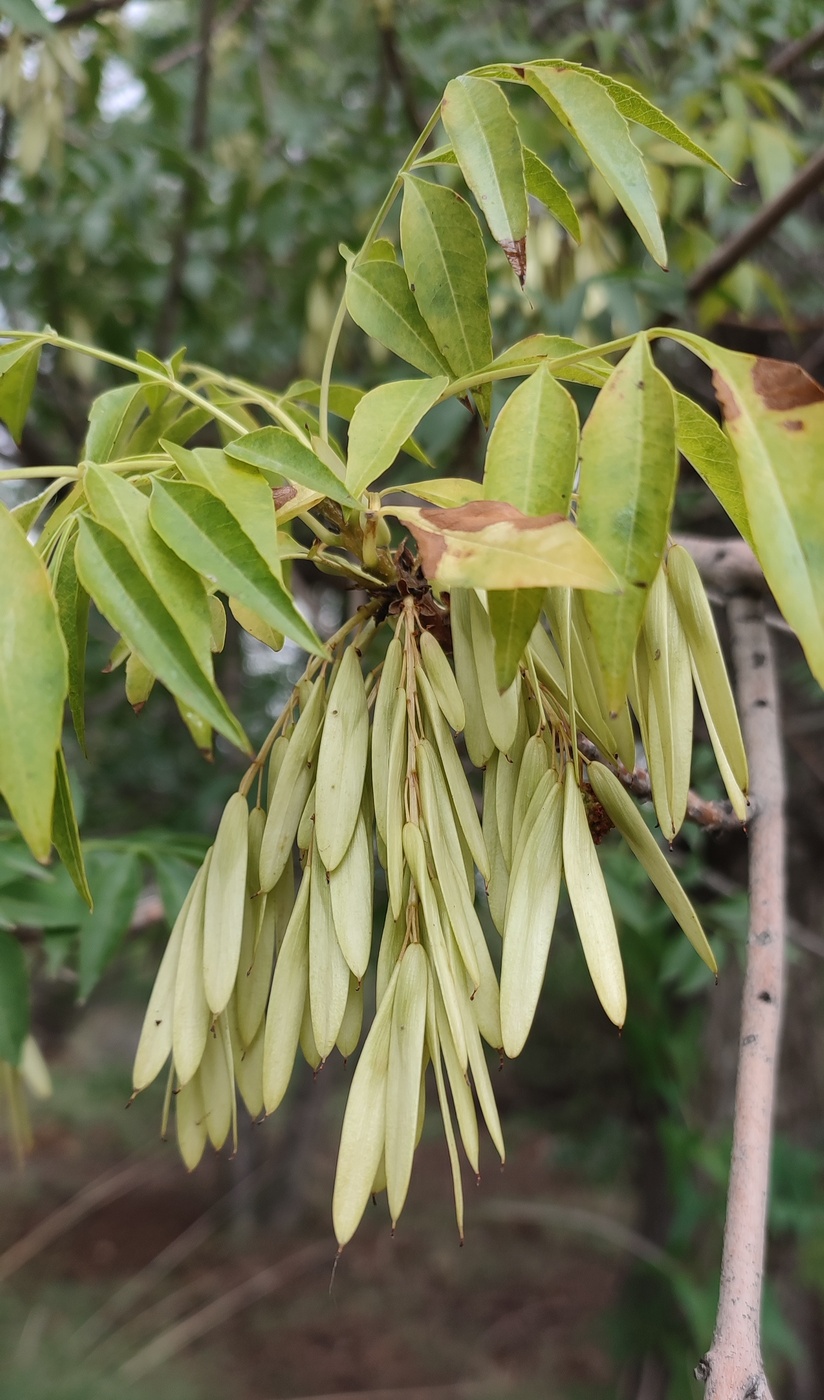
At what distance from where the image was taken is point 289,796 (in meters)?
0.57

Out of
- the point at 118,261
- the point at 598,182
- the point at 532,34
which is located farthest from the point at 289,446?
the point at 532,34

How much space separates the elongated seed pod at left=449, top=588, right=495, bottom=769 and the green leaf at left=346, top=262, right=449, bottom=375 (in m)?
0.17

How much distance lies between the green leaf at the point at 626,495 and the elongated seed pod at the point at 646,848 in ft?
0.42

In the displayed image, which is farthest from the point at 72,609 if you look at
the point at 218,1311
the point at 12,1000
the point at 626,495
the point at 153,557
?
the point at 218,1311

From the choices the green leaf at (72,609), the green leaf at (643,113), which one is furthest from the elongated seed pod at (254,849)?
the green leaf at (643,113)

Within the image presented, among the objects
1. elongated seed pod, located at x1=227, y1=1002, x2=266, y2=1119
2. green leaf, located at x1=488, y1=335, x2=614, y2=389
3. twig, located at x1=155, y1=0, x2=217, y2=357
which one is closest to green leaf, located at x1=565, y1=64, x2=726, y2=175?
green leaf, located at x1=488, y1=335, x2=614, y2=389

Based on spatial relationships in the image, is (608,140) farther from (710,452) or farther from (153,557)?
(153,557)

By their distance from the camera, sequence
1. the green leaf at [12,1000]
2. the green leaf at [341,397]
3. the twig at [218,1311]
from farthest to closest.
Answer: the twig at [218,1311]
the green leaf at [12,1000]
the green leaf at [341,397]

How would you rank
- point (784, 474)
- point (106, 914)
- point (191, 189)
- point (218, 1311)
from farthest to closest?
1. point (218, 1311)
2. point (191, 189)
3. point (106, 914)
4. point (784, 474)

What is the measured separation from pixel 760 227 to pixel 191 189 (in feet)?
3.47

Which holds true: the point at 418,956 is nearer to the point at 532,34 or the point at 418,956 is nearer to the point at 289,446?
the point at 289,446

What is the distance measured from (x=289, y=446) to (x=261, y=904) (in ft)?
0.86

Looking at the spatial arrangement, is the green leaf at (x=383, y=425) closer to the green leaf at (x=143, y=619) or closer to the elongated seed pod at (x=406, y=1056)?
the green leaf at (x=143, y=619)

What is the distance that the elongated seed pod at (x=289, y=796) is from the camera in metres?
0.57
